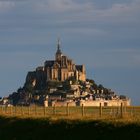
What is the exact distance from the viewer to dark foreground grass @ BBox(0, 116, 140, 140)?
90.0 feet

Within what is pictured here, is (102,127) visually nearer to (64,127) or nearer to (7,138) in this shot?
(64,127)

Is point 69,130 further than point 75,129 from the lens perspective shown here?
Yes

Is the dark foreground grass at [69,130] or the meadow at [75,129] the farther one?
the meadow at [75,129]

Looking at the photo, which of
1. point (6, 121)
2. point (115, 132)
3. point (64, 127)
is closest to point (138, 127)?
point (115, 132)

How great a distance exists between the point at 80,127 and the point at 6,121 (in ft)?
48.4

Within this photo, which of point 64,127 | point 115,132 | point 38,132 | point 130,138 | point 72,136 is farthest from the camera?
point 38,132

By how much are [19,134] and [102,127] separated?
26.9 ft

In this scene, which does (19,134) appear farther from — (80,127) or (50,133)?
(80,127)

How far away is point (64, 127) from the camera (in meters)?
32.2

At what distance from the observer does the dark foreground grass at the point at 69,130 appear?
2744 centimetres

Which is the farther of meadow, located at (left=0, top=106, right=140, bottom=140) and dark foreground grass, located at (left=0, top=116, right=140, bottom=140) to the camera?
meadow, located at (left=0, top=106, right=140, bottom=140)

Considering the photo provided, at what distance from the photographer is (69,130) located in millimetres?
31297

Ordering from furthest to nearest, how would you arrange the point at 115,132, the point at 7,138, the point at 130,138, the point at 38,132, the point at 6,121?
the point at 6,121
the point at 7,138
the point at 38,132
the point at 115,132
the point at 130,138

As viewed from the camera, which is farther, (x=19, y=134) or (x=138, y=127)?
(x=19, y=134)
